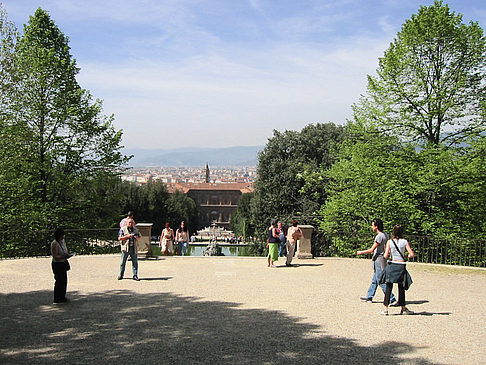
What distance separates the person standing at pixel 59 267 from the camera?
10078mm

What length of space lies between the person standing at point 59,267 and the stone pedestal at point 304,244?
9708mm

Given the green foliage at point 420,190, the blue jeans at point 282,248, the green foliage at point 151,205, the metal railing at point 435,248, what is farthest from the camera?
the green foliage at point 151,205

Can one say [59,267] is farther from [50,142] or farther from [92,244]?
[50,142]

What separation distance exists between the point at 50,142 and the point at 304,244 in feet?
53.4

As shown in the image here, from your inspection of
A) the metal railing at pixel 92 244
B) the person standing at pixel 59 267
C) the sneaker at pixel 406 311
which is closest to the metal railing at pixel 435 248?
the metal railing at pixel 92 244

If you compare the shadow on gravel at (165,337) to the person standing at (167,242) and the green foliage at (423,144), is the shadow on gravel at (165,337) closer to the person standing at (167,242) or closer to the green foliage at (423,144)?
the person standing at (167,242)

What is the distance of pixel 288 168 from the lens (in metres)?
37.1

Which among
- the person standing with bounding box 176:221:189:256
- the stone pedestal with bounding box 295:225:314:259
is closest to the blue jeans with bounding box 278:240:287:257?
the stone pedestal with bounding box 295:225:314:259

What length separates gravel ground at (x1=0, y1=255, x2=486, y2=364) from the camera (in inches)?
273

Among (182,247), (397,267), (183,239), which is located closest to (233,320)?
(397,267)

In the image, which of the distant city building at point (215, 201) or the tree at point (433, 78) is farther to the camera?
the distant city building at point (215, 201)

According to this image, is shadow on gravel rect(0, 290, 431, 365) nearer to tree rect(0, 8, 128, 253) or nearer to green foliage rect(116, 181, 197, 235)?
tree rect(0, 8, 128, 253)

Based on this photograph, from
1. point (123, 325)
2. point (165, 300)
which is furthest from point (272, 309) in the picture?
point (123, 325)

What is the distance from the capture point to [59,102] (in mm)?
26516
